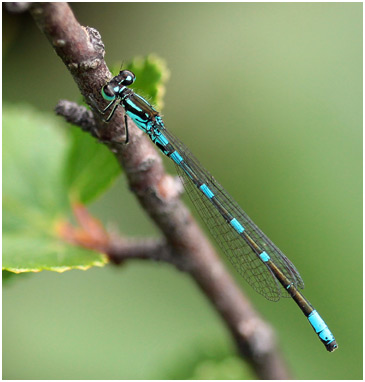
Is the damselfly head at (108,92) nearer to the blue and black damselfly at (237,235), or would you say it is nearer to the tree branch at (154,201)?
the tree branch at (154,201)

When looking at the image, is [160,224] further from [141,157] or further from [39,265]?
[39,265]

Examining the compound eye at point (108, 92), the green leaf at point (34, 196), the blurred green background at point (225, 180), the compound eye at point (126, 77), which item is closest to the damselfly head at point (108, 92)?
the compound eye at point (108, 92)

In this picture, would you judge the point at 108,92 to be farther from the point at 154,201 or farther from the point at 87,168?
the point at 87,168

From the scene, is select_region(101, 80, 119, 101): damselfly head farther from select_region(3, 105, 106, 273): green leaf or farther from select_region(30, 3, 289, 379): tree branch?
select_region(3, 105, 106, 273): green leaf

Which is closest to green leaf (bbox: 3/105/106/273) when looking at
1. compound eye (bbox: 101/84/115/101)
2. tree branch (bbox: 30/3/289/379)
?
tree branch (bbox: 30/3/289/379)

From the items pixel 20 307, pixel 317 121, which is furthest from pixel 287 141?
pixel 20 307

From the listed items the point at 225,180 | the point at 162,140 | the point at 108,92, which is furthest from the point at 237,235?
the point at 108,92
